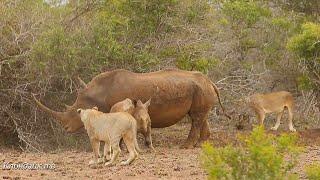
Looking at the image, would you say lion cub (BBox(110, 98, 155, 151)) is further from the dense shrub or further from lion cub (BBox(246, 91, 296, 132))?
lion cub (BBox(246, 91, 296, 132))

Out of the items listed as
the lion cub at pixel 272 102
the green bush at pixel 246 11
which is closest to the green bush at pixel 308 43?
the lion cub at pixel 272 102

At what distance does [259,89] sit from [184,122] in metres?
2.54

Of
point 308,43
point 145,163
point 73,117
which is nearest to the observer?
point 145,163

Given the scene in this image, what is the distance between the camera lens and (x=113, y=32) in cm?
1538

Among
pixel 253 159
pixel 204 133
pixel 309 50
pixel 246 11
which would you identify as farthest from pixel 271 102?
pixel 253 159

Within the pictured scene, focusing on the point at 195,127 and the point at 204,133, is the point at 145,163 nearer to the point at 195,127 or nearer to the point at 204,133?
the point at 195,127

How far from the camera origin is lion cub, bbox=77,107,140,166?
10.6 metres

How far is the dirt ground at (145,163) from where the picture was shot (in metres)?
9.94

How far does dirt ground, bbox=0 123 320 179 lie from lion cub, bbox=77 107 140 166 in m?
0.24

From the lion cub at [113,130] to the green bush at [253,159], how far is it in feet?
12.6

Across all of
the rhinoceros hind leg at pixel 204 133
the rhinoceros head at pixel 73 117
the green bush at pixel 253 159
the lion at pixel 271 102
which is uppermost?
the green bush at pixel 253 159

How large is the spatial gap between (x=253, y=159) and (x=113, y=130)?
13.8ft

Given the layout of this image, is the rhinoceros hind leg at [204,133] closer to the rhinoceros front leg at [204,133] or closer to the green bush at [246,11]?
the rhinoceros front leg at [204,133]

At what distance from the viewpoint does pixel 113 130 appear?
10.6 meters
